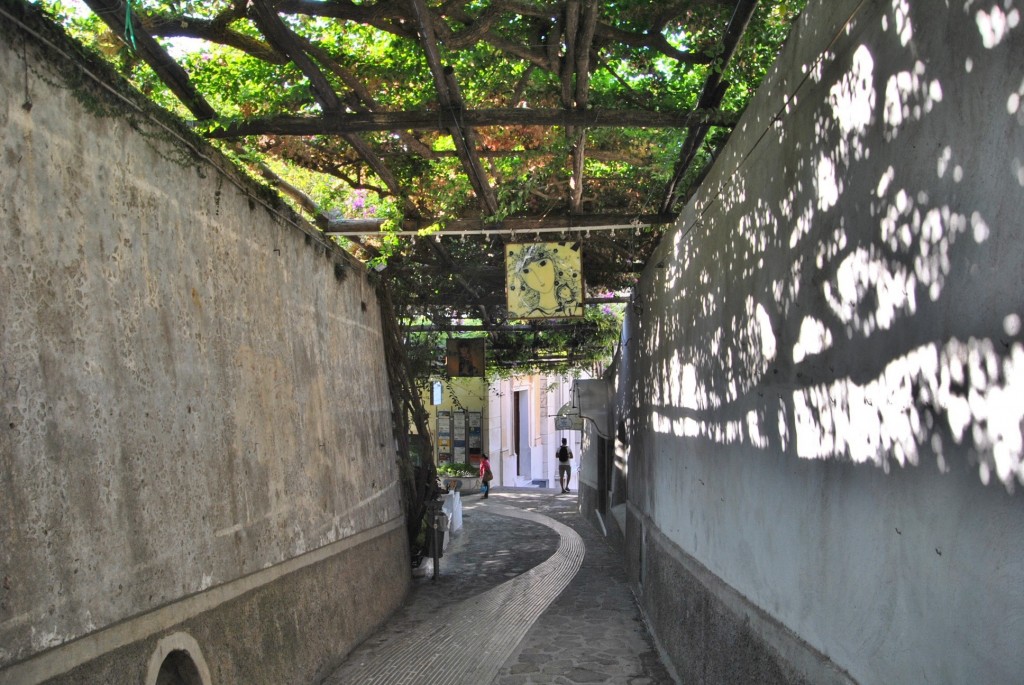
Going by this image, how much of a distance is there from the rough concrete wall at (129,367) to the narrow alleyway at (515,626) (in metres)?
1.46

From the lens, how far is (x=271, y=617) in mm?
6184

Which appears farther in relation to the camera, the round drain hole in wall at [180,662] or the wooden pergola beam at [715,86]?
the wooden pergola beam at [715,86]

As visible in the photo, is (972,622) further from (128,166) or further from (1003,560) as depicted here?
(128,166)

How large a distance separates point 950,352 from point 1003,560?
1.99 feet

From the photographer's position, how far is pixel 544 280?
11086 mm

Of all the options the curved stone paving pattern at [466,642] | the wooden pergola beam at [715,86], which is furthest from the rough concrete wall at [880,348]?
the curved stone paving pattern at [466,642]

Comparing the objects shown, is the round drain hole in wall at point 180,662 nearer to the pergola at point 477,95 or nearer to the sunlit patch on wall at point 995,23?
the pergola at point 477,95

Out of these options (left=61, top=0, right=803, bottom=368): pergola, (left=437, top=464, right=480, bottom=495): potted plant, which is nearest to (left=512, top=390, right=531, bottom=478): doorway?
(left=437, top=464, right=480, bottom=495): potted plant

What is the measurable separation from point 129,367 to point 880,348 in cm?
347

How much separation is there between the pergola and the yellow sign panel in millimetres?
274

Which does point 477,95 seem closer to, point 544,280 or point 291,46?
point 291,46

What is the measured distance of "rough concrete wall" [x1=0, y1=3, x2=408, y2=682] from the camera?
3.68 metres

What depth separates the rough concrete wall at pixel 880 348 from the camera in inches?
96.2

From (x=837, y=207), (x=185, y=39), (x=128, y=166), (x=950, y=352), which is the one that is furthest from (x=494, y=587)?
(x=950, y=352)
